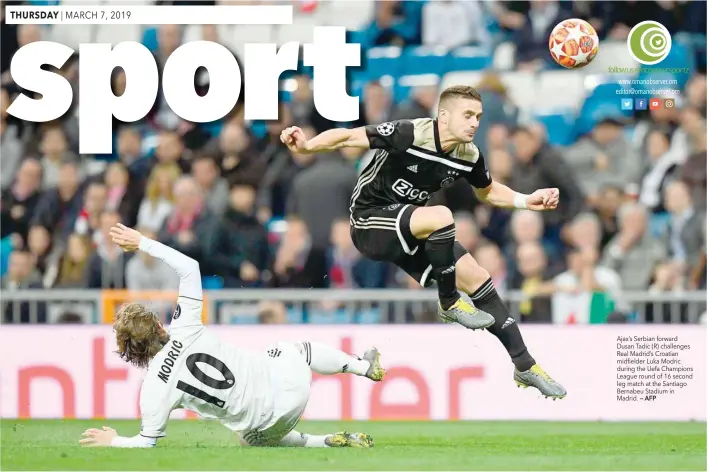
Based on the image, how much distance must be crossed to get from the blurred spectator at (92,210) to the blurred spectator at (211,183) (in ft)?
2.88

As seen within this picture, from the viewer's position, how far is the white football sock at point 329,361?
805 cm

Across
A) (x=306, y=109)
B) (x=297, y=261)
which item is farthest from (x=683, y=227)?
(x=306, y=109)

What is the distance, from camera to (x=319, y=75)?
10719mm

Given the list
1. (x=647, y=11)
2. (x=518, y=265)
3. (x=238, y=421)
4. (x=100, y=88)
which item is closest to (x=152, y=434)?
(x=238, y=421)

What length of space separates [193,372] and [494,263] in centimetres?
449

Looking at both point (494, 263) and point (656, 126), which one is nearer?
point (494, 263)

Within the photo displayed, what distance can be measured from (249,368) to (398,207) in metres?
1.49

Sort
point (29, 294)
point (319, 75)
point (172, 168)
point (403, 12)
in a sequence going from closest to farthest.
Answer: point (319, 75), point (29, 294), point (172, 168), point (403, 12)

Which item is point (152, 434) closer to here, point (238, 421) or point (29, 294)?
point (238, 421)

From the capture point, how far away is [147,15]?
33.1 ft

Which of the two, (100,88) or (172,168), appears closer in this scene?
(100,88)

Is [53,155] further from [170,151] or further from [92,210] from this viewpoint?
[170,151]

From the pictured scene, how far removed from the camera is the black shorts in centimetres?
830

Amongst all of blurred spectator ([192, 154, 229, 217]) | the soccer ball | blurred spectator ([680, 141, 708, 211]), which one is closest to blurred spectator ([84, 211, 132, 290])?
blurred spectator ([192, 154, 229, 217])
